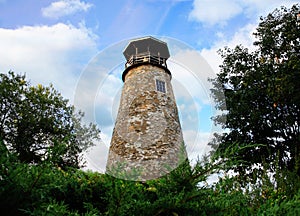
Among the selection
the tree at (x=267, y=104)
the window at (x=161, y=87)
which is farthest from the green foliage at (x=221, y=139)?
the window at (x=161, y=87)

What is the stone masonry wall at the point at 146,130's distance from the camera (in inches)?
86.8

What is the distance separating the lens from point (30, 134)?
15.1 metres

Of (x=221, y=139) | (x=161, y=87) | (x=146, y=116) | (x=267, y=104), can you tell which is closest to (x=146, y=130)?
(x=221, y=139)

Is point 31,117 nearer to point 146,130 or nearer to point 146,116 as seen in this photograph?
point 146,116

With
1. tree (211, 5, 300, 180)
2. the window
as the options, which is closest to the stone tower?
the window

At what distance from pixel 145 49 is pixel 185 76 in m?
5.98

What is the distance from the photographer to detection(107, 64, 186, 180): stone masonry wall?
2205 millimetres

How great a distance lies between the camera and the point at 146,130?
5922 millimetres

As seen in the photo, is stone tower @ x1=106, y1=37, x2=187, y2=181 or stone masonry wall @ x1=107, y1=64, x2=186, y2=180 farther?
stone tower @ x1=106, y1=37, x2=187, y2=181

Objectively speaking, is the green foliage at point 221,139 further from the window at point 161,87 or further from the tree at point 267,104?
the window at point 161,87

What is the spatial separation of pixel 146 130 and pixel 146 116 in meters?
3.12

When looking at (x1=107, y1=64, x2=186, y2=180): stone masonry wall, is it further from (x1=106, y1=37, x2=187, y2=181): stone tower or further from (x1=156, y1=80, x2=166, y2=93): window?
(x1=156, y1=80, x2=166, y2=93): window

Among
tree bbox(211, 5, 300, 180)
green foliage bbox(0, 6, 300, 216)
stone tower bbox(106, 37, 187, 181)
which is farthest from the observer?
tree bbox(211, 5, 300, 180)

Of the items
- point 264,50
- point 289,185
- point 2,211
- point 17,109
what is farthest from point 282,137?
point 2,211
